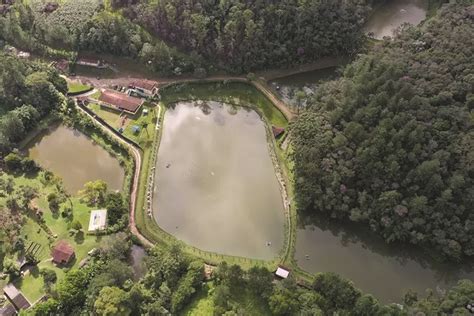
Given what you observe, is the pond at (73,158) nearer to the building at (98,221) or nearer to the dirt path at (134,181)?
the dirt path at (134,181)

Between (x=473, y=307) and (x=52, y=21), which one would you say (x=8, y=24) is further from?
(x=473, y=307)

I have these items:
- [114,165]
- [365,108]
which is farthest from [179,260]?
[365,108]

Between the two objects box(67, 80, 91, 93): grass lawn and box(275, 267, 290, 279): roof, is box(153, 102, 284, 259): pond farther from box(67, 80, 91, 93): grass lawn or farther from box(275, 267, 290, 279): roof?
box(67, 80, 91, 93): grass lawn

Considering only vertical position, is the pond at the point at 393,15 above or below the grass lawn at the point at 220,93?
above

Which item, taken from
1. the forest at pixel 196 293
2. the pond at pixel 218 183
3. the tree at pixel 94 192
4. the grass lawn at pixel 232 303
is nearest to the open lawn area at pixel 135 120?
the pond at pixel 218 183

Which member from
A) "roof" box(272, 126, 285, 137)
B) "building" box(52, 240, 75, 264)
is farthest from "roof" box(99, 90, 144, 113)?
"building" box(52, 240, 75, 264)

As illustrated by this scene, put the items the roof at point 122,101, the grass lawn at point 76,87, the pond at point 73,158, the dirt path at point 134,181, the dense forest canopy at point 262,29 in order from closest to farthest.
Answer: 1. the dirt path at point 134,181
2. the pond at point 73,158
3. the roof at point 122,101
4. the dense forest canopy at point 262,29
5. the grass lawn at point 76,87

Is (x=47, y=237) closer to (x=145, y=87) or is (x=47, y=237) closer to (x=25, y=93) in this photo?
(x=25, y=93)
